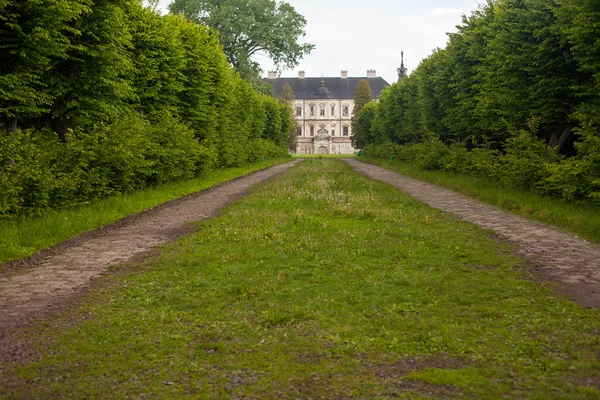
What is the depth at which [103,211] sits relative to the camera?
45.0 feet

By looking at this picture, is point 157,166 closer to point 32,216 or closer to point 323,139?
point 32,216

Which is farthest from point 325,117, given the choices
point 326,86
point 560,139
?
point 560,139

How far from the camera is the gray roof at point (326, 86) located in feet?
471

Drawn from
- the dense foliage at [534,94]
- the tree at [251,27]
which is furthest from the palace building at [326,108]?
the dense foliage at [534,94]

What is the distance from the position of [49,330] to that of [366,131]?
81.0 m

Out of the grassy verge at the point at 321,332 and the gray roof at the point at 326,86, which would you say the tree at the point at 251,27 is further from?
the gray roof at the point at 326,86

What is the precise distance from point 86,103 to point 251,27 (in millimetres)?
41421

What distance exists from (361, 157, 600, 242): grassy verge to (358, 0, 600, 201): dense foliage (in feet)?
1.34

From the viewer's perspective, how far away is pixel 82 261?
358 inches

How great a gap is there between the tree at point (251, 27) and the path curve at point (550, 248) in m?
42.0

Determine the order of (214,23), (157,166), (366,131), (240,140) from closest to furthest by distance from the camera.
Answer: (157,166) → (240,140) → (214,23) → (366,131)

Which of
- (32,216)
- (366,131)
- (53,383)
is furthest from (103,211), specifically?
(366,131)

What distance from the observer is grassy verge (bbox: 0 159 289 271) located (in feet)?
31.1

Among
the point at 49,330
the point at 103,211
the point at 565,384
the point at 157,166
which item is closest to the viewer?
the point at 565,384
